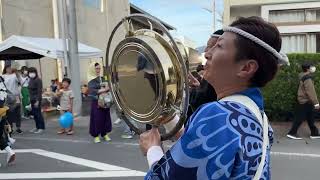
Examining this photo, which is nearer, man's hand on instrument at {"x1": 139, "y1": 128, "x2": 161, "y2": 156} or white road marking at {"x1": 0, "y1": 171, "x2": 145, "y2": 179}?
man's hand on instrument at {"x1": 139, "y1": 128, "x2": 161, "y2": 156}

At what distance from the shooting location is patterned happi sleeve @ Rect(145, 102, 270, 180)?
4.59ft

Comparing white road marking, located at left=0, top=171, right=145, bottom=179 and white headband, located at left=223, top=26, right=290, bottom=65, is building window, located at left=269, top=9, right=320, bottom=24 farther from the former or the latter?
white headband, located at left=223, top=26, right=290, bottom=65

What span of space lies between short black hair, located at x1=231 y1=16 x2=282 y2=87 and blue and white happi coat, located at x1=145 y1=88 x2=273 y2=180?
0.16 meters

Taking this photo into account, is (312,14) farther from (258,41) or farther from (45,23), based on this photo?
(258,41)

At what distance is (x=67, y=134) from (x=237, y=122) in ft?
34.6

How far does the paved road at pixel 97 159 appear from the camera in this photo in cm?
720

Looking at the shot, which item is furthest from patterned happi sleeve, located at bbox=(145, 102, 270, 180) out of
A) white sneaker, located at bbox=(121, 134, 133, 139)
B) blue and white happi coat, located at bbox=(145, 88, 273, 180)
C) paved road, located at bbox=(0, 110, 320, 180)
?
white sneaker, located at bbox=(121, 134, 133, 139)

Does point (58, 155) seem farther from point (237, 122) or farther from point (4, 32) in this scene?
point (4, 32)

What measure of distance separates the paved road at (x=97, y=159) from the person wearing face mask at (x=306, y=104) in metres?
0.43

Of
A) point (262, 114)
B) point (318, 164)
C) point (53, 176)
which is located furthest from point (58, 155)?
point (262, 114)

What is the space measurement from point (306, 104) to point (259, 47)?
964 centimetres

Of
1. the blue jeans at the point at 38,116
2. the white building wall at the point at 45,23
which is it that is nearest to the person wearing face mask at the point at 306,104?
the blue jeans at the point at 38,116

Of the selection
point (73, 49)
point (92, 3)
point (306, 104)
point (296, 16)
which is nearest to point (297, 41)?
point (296, 16)

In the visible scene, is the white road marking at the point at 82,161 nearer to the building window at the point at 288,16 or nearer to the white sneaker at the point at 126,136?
the white sneaker at the point at 126,136
